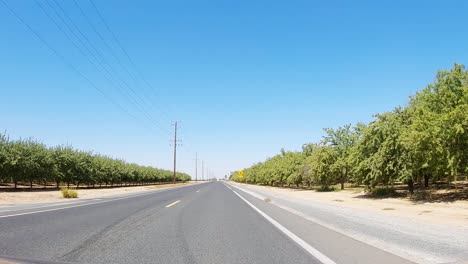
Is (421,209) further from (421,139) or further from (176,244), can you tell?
(176,244)

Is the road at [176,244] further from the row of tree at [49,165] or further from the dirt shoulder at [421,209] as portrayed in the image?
the row of tree at [49,165]

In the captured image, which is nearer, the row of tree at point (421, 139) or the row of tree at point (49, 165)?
the row of tree at point (421, 139)

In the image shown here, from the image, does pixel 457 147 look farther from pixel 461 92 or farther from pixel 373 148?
pixel 373 148

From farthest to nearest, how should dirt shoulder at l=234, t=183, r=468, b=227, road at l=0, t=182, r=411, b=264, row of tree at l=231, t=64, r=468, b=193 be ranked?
row of tree at l=231, t=64, r=468, b=193
dirt shoulder at l=234, t=183, r=468, b=227
road at l=0, t=182, r=411, b=264

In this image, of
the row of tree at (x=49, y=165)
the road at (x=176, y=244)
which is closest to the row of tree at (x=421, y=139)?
the road at (x=176, y=244)

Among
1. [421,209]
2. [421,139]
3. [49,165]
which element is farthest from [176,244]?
[49,165]

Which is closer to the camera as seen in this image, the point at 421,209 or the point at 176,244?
the point at 176,244

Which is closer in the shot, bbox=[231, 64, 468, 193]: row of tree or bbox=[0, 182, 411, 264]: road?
bbox=[0, 182, 411, 264]: road

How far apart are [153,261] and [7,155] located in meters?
43.2

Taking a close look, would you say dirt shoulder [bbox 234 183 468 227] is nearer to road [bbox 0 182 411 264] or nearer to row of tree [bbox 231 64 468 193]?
row of tree [bbox 231 64 468 193]

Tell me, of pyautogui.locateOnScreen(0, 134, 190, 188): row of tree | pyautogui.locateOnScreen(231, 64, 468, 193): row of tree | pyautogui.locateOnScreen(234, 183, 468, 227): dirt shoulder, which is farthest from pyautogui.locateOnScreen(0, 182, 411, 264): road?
pyautogui.locateOnScreen(0, 134, 190, 188): row of tree

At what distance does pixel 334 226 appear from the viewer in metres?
11.9

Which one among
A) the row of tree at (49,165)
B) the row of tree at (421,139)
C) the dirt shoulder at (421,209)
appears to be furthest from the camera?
the row of tree at (49,165)

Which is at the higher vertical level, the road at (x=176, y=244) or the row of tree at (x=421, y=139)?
the row of tree at (x=421, y=139)
